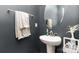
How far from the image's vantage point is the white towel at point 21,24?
5.10 feet

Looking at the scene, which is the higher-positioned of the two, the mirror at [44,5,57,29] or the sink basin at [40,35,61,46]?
the mirror at [44,5,57,29]

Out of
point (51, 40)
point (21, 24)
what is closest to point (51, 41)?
point (51, 40)

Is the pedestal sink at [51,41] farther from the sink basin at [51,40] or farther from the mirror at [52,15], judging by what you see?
the mirror at [52,15]

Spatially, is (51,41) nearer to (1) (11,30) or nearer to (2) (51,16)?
(2) (51,16)

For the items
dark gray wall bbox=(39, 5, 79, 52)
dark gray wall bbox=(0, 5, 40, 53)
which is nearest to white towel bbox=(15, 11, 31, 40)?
dark gray wall bbox=(0, 5, 40, 53)

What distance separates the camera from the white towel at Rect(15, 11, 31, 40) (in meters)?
1.56

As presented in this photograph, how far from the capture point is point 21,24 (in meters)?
1.56

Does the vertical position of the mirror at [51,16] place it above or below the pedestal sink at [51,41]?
above

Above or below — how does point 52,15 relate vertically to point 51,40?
above

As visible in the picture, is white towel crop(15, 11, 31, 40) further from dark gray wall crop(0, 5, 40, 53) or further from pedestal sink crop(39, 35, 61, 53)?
pedestal sink crop(39, 35, 61, 53)

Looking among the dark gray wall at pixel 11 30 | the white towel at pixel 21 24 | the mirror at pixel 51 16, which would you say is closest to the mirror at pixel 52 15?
the mirror at pixel 51 16
